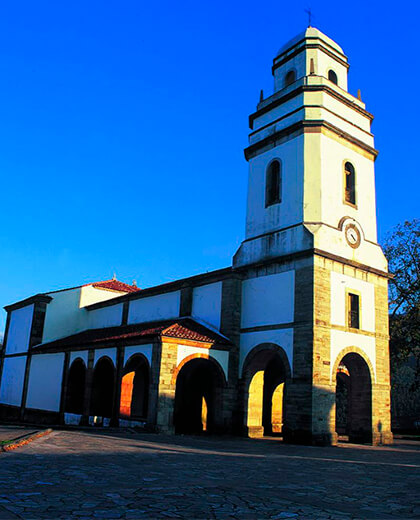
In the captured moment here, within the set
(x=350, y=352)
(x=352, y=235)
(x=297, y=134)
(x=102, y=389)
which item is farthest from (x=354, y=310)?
(x=102, y=389)

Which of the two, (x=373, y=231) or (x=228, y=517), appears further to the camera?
(x=373, y=231)

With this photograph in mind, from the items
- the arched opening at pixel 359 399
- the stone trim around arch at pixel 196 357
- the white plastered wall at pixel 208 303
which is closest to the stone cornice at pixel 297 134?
the white plastered wall at pixel 208 303

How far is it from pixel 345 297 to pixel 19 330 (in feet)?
81.3

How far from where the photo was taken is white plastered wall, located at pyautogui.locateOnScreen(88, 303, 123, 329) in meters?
31.2

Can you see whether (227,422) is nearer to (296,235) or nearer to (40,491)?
(296,235)

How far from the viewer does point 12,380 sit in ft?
114

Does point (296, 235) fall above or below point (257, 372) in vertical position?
above

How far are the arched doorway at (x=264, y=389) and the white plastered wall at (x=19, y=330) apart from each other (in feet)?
59.0

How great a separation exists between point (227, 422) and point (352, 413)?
17.5ft

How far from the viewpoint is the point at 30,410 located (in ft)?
103

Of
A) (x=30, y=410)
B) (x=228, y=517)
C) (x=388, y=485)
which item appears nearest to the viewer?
(x=228, y=517)

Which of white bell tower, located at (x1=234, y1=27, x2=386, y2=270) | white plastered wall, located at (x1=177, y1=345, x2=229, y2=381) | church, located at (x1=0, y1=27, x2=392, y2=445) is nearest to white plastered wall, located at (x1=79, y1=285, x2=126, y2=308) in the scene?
church, located at (x1=0, y1=27, x2=392, y2=445)

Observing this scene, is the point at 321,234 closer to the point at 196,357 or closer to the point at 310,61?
the point at 196,357

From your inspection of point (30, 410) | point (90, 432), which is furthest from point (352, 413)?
point (30, 410)
